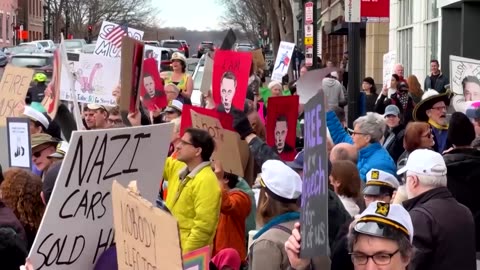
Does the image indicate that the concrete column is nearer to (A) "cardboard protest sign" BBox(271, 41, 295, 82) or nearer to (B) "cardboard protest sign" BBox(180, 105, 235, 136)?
(A) "cardboard protest sign" BBox(271, 41, 295, 82)

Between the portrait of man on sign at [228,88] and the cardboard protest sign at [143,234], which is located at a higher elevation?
the portrait of man on sign at [228,88]

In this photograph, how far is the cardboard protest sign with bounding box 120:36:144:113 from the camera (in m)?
7.68

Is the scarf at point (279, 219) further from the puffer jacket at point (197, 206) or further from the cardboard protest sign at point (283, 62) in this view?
the cardboard protest sign at point (283, 62)

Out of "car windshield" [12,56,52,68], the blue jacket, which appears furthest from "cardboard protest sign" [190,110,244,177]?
"car windshield" [12,56,52,68]

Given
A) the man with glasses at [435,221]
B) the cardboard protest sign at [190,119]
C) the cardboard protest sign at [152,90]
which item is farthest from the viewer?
the cardboard protest sign at [152,90]

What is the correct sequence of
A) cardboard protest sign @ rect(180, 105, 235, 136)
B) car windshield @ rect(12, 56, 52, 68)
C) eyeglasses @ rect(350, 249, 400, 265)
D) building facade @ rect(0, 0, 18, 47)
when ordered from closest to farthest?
eyeglasses @ rect(350, 249, 400, 265) < cardboard protest sign @ rect(180, 105, 235, 136) < car windshield @ rect(12, 56, 52, 68) < building facade @ rect(0, 0, 18, 47)

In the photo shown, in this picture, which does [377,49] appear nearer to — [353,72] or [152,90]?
[353,72]

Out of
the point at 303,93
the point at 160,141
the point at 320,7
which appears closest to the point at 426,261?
the point at 160,141

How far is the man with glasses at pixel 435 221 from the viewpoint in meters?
5.82

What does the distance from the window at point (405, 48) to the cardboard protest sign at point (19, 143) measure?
1944 cm

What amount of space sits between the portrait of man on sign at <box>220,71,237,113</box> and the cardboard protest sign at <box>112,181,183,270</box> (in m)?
5.88

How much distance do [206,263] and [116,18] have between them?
111544 millimetres

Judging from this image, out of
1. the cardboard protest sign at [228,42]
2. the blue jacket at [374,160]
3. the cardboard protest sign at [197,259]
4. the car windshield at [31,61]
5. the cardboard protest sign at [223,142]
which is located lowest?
the cardboard protest sign at [197,259]

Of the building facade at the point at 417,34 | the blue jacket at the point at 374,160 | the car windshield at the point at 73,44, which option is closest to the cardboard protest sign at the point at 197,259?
the blue jacket at the point at 374,160
